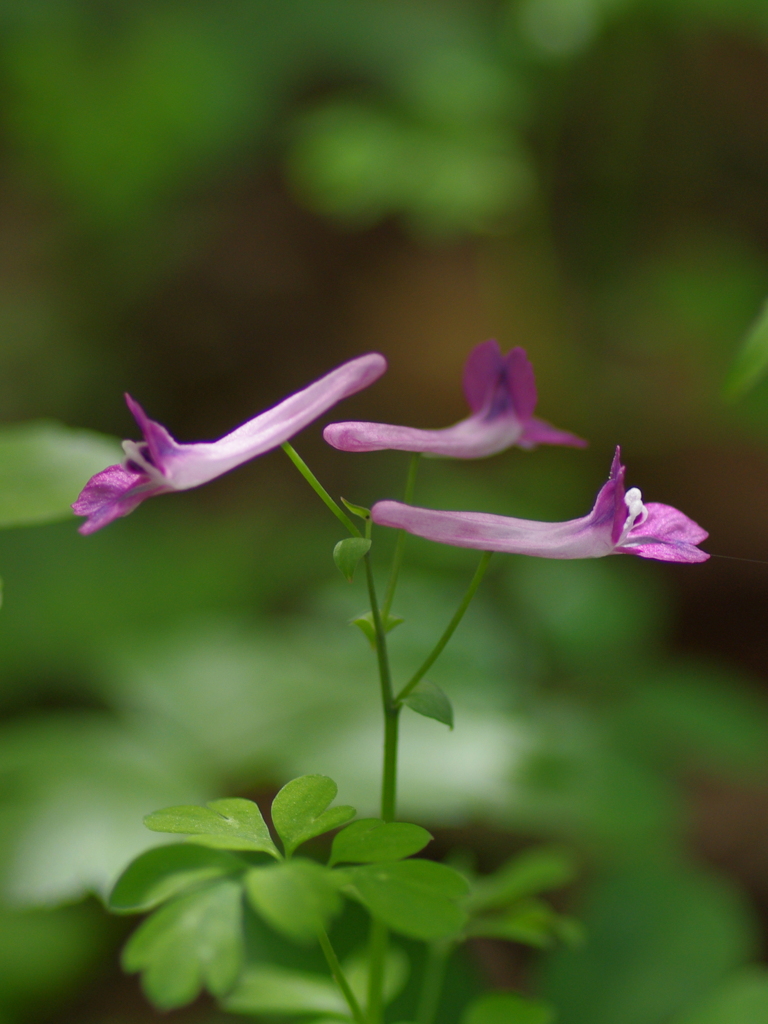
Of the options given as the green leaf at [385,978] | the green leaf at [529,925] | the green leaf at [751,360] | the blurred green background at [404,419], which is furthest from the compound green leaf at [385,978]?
the green leaf at [751,360]

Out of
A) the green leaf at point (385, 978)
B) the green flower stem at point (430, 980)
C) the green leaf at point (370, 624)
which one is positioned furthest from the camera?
the green flower stem at point (430, 980)

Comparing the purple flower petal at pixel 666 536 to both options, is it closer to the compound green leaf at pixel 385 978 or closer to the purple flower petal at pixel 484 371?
the purple flower petal at pixel 484 371

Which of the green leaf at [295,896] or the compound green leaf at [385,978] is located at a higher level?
the green leaf at [295,896]

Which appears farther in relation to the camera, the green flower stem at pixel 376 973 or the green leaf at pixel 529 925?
the green leaf at pixel 529 925

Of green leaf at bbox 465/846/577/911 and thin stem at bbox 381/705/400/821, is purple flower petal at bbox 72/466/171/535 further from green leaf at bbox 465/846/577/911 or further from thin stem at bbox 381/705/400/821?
green leaf at bbox 465/846/577/911

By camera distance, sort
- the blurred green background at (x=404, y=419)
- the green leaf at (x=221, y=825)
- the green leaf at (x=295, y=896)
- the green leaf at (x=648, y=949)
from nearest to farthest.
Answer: the green leaf at (x=295, y=896)
the green leaf at (x=221, y=825)
the green leaf at (x=648, y=949)
the blurred green background at (x=404, y=419)

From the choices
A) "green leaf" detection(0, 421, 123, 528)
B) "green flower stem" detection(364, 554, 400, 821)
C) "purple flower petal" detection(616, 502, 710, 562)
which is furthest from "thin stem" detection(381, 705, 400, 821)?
"green leaf" detection(0, 421, 123, 528)
